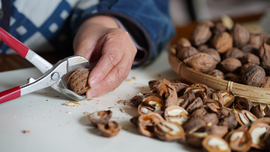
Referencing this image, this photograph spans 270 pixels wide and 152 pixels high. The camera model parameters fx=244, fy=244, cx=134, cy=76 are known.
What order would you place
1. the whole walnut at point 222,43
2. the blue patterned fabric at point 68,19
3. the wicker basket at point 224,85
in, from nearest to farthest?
1. the wicker basket at point 224,85
2. the whole walnut at point 222,43
3. the blue patterned fabric at point 68,19

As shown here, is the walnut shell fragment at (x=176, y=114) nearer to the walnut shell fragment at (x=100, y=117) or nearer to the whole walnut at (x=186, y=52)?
the walnut shell fragment at (x=100, y=117)

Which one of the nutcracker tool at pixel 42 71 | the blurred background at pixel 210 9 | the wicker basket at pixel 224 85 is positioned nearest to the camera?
the nutcracker tool at pixel 42 71

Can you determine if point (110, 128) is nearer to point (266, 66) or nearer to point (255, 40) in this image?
point (266, 66)

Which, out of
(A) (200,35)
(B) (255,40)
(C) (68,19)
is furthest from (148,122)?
(C) (68,19)

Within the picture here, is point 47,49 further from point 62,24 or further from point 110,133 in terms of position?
point 110,133

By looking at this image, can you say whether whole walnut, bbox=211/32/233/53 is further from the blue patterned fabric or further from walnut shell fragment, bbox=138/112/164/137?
walnut shell fragment, bbox=138/112/164/137

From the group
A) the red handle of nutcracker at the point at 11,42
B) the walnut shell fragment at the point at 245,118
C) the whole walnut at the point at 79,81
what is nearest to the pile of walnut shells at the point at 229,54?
the walnut shell fragment at the point at 245,118

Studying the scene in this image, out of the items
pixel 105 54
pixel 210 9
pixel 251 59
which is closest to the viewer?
pixel 105 54

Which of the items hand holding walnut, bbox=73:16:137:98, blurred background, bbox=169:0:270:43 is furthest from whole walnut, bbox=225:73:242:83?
blurred background, bbox=169:0:270:43
